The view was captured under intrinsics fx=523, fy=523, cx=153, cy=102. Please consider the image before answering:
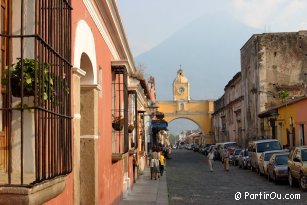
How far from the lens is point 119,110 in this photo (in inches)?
501

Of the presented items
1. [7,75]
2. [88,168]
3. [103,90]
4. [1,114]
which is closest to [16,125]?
[1,114]

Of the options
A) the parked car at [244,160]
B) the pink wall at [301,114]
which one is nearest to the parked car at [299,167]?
the pink wall at [301,114]

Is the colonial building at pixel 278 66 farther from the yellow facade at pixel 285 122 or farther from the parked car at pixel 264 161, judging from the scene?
the parked car at pixel 264 161

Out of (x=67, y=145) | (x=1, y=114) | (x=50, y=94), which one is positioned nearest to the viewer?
(x=50, y=94)

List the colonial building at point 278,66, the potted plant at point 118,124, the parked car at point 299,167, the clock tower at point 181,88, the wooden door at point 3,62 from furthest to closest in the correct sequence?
the clock tower at point 181,88
the colonial building at point 278,66
the parked car at point 299,167
the potted plant at point 118,124
the wooden door at point 3,62

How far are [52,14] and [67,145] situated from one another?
137cm

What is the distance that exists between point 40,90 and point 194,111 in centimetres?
7634

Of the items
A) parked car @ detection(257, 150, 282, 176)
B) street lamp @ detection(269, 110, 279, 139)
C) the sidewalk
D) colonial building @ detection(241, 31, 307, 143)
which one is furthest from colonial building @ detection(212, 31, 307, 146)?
the sidewalk

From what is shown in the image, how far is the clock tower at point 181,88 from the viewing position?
3405 inches

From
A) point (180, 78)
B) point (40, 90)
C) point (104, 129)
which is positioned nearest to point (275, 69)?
point (104, 129)

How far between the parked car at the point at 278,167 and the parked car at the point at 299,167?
1.20 metres

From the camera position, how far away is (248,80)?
1885 inches

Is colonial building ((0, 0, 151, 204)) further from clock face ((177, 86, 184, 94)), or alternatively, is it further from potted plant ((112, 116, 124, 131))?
clock face ((177, 86, 184, 94))

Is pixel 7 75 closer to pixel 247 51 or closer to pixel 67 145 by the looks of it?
pixel 67 145
